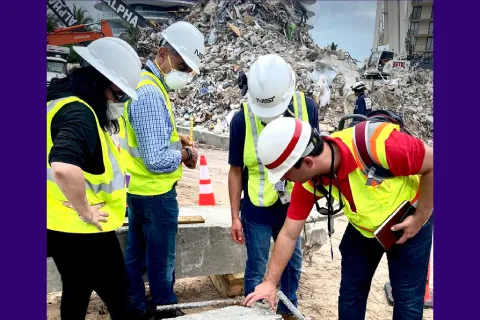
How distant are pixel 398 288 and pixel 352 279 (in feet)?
0.75

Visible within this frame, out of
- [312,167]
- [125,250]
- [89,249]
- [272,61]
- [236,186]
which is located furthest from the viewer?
[125,250]

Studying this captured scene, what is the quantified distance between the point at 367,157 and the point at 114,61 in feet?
4.14

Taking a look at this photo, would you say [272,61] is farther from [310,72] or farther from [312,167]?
[310,72]

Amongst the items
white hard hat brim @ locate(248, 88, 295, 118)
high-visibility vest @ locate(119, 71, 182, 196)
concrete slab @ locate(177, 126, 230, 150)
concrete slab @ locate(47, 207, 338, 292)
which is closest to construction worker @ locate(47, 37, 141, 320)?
high-visibility vest @ locate(119, 71, 182, 196)

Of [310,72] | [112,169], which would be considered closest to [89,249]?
[112,169]

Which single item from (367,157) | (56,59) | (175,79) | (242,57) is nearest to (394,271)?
(367,157)

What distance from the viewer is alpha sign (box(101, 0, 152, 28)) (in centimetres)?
1620

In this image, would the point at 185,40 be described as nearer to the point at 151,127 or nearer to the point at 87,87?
the point at 151,127

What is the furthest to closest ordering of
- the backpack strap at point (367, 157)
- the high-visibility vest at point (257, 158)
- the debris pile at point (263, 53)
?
the debris pile at point (263, 53)
the high-visibility vest at point (257, 158)
the backpack strap at point (367, 157)

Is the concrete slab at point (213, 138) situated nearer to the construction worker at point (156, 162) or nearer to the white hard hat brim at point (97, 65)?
the construction worker at point (156, 162)

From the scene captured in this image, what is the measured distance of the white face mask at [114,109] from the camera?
210cm

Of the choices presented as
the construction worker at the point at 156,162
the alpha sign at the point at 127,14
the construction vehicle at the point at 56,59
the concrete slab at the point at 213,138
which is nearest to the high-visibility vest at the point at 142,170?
the construction worker at the point at 156,162

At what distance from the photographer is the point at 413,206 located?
2.02 metres

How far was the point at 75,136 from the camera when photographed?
1768 mm
